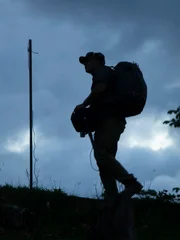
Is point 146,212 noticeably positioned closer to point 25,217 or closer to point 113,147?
point 25,217

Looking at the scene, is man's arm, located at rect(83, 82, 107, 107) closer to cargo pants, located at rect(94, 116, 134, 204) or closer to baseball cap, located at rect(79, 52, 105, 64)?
cargo pants, located at rect(94, 116, 134, 204)

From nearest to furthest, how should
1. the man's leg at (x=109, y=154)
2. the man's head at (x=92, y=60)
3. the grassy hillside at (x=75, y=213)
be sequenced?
the man's leg at (x=109, y=154)
the man's head at (x=92, y=60)
the grassy hillside at (x=75, y=213)

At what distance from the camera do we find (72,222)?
10219 millimetres

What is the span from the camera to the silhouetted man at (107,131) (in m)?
6.66

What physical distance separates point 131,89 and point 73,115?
0.82 m

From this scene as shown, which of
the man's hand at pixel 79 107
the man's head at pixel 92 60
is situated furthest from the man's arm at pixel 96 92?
the man's head at pixel 92 60

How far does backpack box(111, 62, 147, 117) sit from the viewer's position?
6.80 meters

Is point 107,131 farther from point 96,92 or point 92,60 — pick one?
point 92,60

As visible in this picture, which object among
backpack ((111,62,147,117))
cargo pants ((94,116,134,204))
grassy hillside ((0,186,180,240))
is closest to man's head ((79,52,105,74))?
backpack ((111,62,147,117))

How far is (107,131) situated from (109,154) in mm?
291

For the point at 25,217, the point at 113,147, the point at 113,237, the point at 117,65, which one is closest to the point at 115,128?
the point at 113,147

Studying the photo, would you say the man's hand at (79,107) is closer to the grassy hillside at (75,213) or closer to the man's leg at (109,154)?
the man's leg at (109,154)

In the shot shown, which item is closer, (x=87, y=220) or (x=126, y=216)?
(x=126, y=216)

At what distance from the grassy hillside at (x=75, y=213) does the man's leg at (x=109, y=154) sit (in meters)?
2.37
